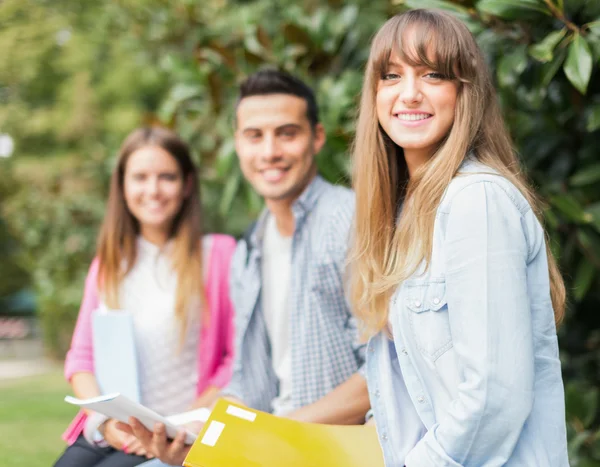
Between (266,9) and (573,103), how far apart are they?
208 centimetres

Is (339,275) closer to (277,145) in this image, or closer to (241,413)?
(277,145)

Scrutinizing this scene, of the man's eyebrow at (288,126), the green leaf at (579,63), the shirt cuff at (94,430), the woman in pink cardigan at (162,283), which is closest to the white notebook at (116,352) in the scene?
the woman in pink cardigan at (162,283)

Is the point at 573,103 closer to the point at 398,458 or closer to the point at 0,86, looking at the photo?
the point at 398,458

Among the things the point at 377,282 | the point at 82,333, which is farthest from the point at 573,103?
the point at 82,333

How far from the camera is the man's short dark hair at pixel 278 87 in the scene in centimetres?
265

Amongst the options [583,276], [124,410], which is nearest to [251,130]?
[124,410]

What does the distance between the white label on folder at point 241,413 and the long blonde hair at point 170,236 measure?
841 millimetres

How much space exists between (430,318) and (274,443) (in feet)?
1.97

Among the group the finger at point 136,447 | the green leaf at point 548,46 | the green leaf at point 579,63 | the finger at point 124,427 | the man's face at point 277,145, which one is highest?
the green leaf at point 548,46

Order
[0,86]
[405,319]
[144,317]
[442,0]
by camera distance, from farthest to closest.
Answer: [0,86], [144,317], [442,0], [405,319]

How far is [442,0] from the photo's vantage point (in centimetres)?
252

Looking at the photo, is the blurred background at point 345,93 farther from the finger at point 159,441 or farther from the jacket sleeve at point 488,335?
the finger at point 159,441

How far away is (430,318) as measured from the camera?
5.15 ft

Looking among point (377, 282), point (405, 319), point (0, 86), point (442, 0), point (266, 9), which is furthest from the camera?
point (0, 86)
